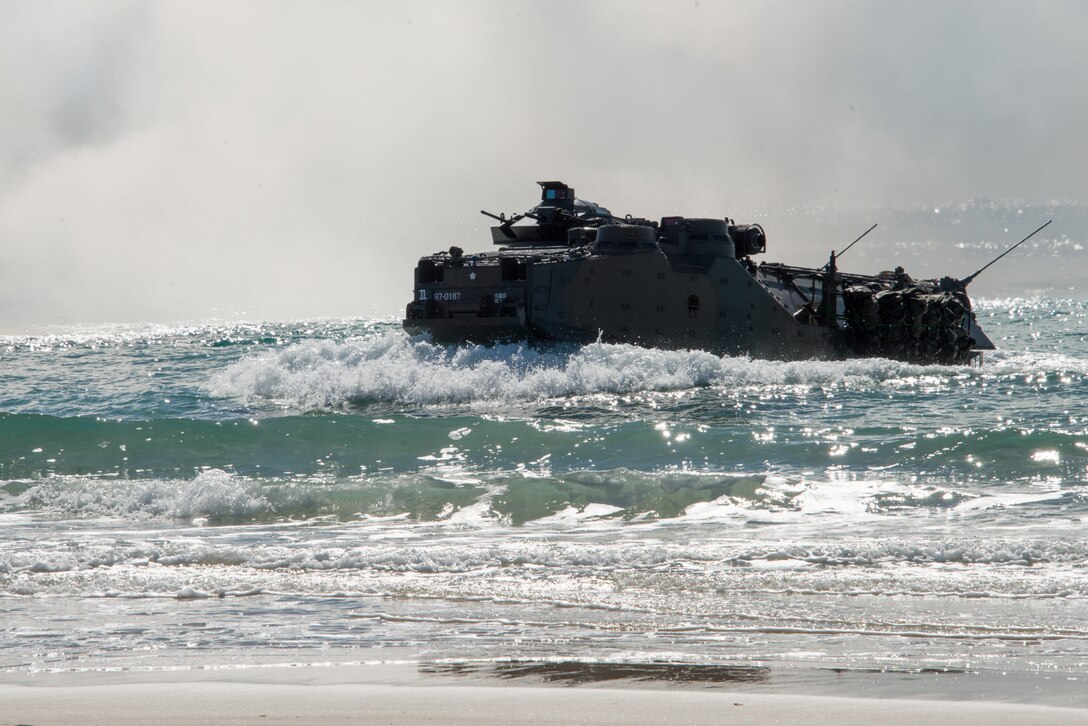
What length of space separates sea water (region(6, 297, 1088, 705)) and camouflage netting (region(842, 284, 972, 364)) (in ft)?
13.2

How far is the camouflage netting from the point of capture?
1104 inches

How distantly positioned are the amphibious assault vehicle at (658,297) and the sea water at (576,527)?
69 cm

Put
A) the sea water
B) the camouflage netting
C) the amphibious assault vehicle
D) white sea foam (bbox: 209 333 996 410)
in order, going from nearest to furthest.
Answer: the sea water → white sea foam (bbox: 209 333 996 410) → the amphibious assault vehicle → the camouflage netting

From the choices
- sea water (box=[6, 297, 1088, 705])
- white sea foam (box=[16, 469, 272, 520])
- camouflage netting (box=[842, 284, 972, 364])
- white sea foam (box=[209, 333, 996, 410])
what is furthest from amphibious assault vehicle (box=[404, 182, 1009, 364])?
white sea foam (box=[16, 469, 272, 520])

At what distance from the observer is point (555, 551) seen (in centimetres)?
958

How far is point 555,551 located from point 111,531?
4576mm

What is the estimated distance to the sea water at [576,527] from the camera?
6.77m

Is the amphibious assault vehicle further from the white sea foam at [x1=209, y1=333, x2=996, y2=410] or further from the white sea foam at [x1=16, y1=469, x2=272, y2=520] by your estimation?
the white sea foam at [x1=16, y1=469, x2=272, y2=520]

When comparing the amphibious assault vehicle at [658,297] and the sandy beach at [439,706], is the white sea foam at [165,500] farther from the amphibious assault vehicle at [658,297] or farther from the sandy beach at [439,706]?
the amphibious assault vehicle at [658,297]

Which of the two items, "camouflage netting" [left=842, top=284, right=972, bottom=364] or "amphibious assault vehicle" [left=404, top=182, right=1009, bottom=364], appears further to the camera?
"camouflage netting" [left=842, top=284, right=972, bottom=364]

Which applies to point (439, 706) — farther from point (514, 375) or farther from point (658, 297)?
point (658, 297)

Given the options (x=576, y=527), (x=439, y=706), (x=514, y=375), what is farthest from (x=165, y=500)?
(x=514, y=375)

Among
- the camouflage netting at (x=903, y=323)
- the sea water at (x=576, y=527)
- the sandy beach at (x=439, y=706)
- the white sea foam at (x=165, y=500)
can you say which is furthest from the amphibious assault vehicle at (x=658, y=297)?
the sandy beach at (x=439, y=706)

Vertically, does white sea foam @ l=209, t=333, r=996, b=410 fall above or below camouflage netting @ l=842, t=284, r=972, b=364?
below
